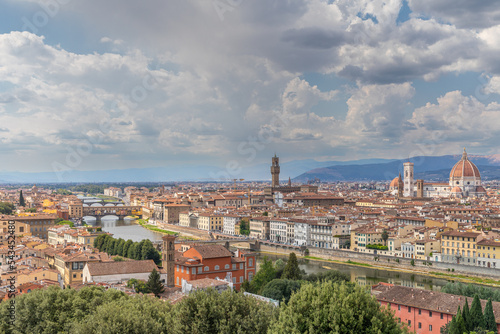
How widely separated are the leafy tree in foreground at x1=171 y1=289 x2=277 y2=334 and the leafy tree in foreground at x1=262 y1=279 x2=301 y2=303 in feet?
26.6

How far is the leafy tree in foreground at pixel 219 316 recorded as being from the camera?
9.20m

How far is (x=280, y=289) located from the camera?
18031 mm

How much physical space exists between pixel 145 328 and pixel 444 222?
32.0 meters

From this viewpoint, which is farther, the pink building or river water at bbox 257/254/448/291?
river water at bbox 257/254/448/291

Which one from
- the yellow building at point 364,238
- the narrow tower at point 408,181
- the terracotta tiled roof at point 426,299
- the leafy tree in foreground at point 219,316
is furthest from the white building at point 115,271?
the narrow tower at point 408,181

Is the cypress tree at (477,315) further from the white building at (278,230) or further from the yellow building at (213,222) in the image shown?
the yellow building at (213,222)

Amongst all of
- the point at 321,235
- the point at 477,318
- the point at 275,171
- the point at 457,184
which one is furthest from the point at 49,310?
the point at 457,184

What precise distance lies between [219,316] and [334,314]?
2.56 meters

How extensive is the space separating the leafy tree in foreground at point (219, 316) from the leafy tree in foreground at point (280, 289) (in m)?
8.10

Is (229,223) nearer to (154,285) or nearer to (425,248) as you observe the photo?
(425,248)

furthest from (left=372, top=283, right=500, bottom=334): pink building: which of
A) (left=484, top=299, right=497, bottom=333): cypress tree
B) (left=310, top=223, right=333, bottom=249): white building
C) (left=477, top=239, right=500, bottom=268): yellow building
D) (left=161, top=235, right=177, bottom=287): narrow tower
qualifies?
(left=310, top=223, right=333, bottom=249): white building

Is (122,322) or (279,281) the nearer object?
(122,322)

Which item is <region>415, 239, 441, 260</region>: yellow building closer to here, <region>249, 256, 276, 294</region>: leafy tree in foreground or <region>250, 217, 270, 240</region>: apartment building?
<region>249, 256, 276, 294</region>: leafy tree in foreground

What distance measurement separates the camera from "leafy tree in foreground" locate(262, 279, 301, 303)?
17.7 metres
